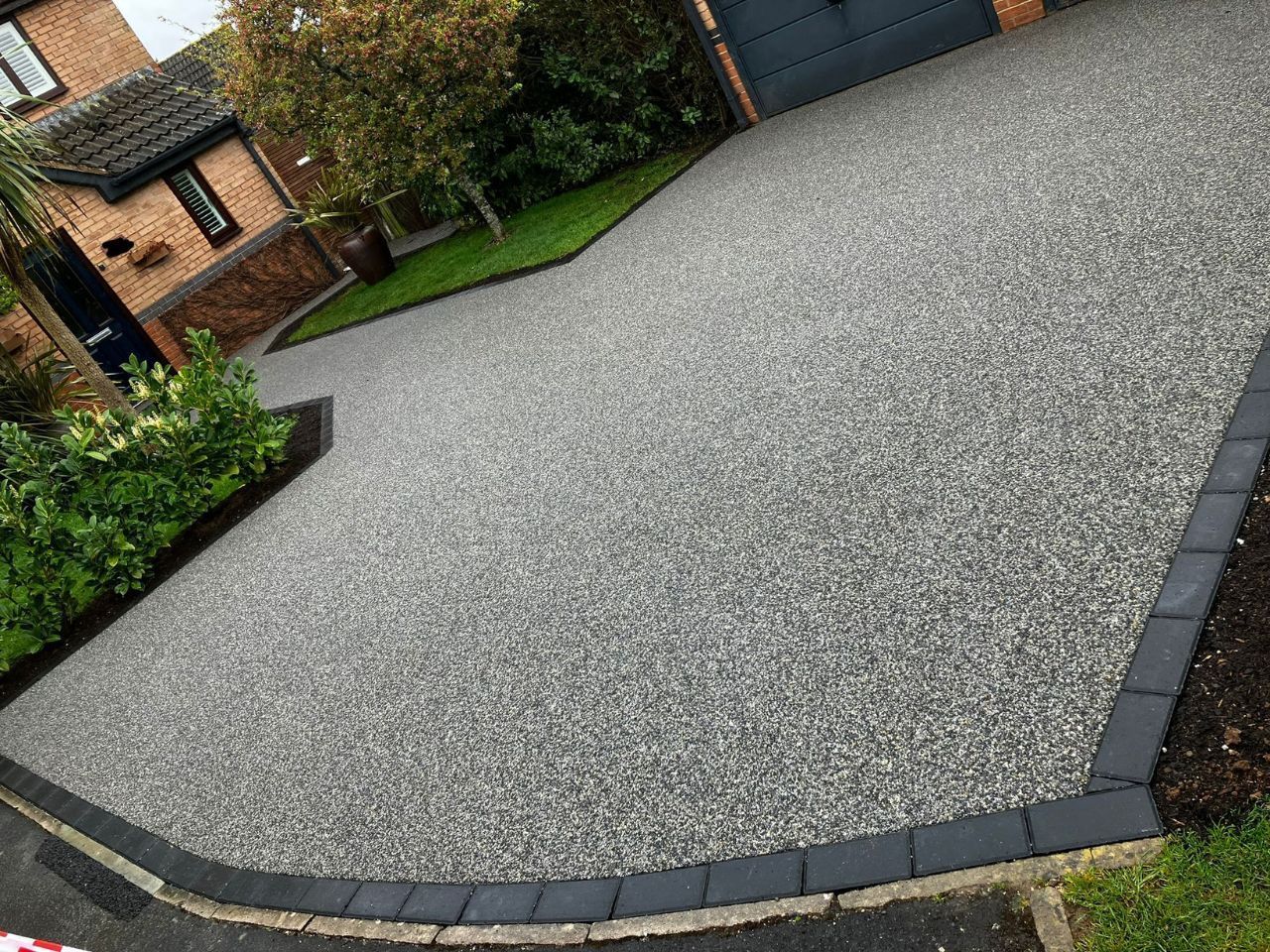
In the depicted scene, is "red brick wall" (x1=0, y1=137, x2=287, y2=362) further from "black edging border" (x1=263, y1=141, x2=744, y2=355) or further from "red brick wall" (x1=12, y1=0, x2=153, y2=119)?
"black edging border" (x1=263, y1=141, x2=744, y2=355)

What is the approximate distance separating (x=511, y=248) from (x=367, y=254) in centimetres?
339

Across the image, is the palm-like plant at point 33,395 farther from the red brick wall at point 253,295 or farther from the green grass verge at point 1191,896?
the green grass verge at point 1191,896

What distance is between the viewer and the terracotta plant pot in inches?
551

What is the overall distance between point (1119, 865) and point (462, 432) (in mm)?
5794

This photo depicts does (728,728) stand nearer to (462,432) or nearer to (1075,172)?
(462,432)

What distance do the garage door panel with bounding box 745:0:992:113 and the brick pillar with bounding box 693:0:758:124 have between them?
7.2 inches

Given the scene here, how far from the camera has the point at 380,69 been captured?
997 centimetres

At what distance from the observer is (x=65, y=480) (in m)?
7.32

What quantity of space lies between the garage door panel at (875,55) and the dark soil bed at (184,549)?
664 cm

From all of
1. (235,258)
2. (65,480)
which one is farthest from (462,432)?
(235,258)

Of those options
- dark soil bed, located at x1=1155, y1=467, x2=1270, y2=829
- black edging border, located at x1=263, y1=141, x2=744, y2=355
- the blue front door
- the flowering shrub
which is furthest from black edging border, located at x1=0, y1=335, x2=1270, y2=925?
the blue front door

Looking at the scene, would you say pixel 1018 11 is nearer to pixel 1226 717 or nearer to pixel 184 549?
pixel 1226 717

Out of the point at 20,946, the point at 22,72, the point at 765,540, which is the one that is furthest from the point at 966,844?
the point at 22,72

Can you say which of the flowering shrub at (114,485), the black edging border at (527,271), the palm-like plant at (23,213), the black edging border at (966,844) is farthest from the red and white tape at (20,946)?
the black edging border at (527,271)
